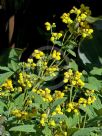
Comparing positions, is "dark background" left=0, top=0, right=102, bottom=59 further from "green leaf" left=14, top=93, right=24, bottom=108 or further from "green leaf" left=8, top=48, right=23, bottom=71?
"green leaf" left=14, top=93, right=24, bottom=108

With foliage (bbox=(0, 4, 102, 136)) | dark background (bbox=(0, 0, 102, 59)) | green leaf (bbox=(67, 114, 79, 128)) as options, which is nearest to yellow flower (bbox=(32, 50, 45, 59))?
foliage (bbox=(0, 4, 102, 136))

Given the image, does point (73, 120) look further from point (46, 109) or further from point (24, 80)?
point (24, 80)

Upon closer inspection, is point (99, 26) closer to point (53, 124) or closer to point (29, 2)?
point (29, 2)

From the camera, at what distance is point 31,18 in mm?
3217

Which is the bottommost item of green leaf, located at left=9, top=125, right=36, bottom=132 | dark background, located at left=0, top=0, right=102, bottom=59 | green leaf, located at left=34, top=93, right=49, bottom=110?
green leaf, located at left=9, top=125, right=36, bottom=132

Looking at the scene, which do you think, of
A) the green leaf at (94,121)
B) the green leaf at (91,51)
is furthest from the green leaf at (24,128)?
the green leaf at (91,51)

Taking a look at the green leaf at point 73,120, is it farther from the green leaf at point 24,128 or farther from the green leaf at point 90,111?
the green leaf at point 24,128

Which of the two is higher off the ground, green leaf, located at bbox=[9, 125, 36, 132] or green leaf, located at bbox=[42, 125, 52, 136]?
green leaf, located at bbox=[9, 125, 36, 132]

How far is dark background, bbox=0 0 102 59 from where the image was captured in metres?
3.09

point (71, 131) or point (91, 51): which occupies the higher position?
point (91, 51)

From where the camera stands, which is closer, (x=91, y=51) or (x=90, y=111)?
(x=90, y=111)

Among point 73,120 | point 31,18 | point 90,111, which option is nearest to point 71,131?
point 73,120

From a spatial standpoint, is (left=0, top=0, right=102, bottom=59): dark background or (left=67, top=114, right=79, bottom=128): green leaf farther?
(left=0, top=0, right=102, bottom=59): dark background

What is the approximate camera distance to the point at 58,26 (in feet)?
10.3
